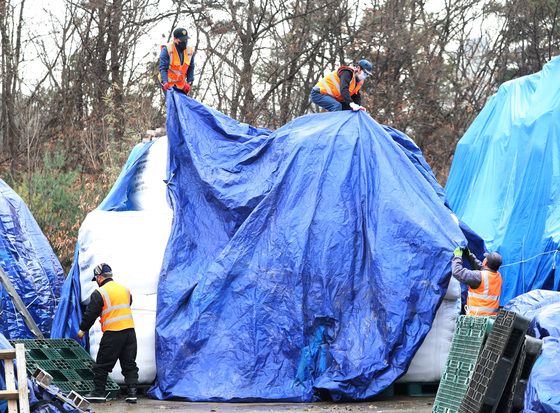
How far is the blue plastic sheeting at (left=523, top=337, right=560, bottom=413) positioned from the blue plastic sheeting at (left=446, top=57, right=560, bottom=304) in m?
3.38

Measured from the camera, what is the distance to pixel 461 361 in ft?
29.9

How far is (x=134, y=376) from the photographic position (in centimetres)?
1074

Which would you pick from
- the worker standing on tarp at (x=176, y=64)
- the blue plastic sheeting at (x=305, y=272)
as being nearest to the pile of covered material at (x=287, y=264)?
the blue plastic sheeting at (x=305, y=272)

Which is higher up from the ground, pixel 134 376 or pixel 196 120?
pixel 196 120

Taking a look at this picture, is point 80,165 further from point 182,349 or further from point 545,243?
point 545,243

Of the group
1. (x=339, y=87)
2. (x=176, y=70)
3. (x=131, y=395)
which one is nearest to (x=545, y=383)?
(x=131, y=395)

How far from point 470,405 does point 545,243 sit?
3907 millimetres

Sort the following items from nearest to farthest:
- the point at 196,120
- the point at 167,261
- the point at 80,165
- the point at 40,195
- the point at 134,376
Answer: the point at 134,376 < the point at 167,261 < the point at 196,120 < the point at 40,195 < the point at 80,165

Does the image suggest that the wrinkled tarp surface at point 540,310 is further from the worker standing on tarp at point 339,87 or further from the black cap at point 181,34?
the black cap at point 181,34

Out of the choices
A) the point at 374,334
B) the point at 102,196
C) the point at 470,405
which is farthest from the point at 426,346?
the point at 102,196

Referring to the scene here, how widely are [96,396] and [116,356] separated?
1.57 ft

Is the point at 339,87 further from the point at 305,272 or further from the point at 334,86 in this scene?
the point at 305,272

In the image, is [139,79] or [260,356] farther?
[139,79]

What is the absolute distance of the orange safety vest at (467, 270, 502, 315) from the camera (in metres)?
10.2
